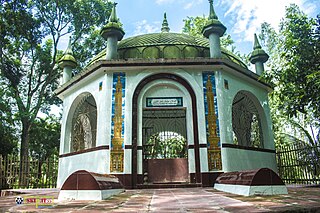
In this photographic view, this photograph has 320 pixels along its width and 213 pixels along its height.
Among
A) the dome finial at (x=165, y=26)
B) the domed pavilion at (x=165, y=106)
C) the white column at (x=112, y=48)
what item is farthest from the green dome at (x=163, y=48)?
the dome finial at (x=165, y=26)

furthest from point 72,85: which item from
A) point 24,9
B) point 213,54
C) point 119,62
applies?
point 24,9

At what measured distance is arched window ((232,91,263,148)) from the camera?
12148 mm

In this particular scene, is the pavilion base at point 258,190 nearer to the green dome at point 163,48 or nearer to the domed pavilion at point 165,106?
the domed pavilion at point 165,106

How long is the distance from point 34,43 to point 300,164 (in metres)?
17.4

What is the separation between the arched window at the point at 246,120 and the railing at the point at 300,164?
4.25 ft

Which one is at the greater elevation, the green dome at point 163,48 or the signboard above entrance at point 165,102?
the green dome at point 163,48

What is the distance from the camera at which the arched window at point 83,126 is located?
41.2ft

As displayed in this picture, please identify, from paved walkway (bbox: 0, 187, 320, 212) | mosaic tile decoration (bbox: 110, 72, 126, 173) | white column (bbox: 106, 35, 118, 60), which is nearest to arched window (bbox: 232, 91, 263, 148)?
mosaic tile decoration (bbox: 110, 72, 126, 173)

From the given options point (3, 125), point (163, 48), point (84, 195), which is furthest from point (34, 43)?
point (84, 195)

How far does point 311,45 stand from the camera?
6.61m

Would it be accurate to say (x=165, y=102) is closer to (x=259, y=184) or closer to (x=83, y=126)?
(x=83, y=126)

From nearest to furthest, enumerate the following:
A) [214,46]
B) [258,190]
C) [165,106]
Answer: [258,190] < [165,106] < [214,46]

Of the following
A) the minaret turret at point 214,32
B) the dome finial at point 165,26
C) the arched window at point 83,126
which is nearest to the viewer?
the minaret turret at point 214,32

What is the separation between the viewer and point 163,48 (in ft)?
38.3
